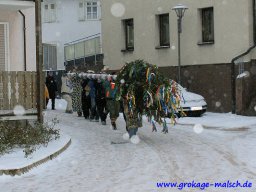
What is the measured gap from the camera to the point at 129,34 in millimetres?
29406

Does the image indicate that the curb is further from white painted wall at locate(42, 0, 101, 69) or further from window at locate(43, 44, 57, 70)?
white painted wall at locate(42, 0, 101, 69)

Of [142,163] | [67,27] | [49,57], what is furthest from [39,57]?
[67,27]

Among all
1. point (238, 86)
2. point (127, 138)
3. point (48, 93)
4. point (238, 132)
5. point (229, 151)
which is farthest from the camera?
point (48, 93)

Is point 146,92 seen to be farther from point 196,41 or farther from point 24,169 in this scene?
point 196,41

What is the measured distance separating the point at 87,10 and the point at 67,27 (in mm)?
1897

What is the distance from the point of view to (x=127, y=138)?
15500mm

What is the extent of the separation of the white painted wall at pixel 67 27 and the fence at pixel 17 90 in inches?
1043

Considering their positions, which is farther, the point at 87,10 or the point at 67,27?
the point at 87,10

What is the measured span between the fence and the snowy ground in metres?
1.57

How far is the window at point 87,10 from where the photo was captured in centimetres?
4269

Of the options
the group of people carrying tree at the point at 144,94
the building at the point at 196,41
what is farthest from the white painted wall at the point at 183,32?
the group of people carrying tree at the point at 144,94

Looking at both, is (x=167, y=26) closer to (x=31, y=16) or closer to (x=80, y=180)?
(x=31, y=16)

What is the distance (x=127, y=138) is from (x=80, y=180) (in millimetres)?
5792

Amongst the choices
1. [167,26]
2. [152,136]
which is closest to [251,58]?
[167,26]
